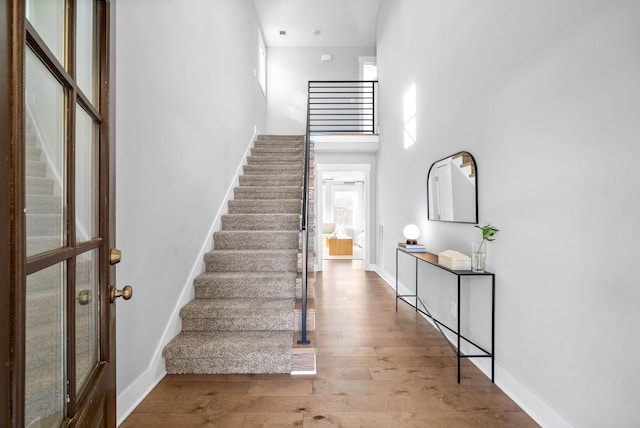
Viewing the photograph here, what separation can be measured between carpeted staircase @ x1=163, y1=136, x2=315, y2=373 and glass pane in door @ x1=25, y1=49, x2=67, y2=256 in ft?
6.21

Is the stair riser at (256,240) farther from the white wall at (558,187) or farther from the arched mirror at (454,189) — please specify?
the white wall at (558,187)

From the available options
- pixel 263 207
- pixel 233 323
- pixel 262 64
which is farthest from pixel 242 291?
pixel 262 64

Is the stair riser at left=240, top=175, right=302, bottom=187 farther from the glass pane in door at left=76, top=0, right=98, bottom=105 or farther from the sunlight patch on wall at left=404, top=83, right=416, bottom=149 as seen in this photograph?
the glass pane in door at left=76, top=0, right=98, bottom=105

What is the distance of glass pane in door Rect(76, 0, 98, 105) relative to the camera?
88cm

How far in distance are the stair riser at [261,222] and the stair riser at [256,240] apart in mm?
333

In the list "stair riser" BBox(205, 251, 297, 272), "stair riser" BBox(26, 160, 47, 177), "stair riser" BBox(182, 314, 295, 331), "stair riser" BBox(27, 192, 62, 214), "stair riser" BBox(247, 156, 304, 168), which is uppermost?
"stair riser" BBox(247, 156, 304, 168)

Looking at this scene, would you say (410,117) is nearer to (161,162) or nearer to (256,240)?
(256,240)

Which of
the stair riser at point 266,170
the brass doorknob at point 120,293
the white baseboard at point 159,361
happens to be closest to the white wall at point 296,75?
the stair riser at point 266,170

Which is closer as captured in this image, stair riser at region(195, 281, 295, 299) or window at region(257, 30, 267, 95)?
stair riser at region(195, 281, 295, 299)

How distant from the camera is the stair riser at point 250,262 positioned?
3.23m

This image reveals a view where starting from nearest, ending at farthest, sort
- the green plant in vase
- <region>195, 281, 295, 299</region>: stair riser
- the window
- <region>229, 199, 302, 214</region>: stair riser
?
1. the green plant in vase
2. <region>195, 281, 295, 299</region>: stair riser
3. <region>229, 199, 302, 214</region>: stair riser
4. the window

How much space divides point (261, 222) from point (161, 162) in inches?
65.5

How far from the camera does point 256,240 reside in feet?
11.5

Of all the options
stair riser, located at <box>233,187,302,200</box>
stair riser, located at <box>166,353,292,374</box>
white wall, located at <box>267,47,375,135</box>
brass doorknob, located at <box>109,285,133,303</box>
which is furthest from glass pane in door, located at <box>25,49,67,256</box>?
white wall, located at <box>267,47,375,135</box>
